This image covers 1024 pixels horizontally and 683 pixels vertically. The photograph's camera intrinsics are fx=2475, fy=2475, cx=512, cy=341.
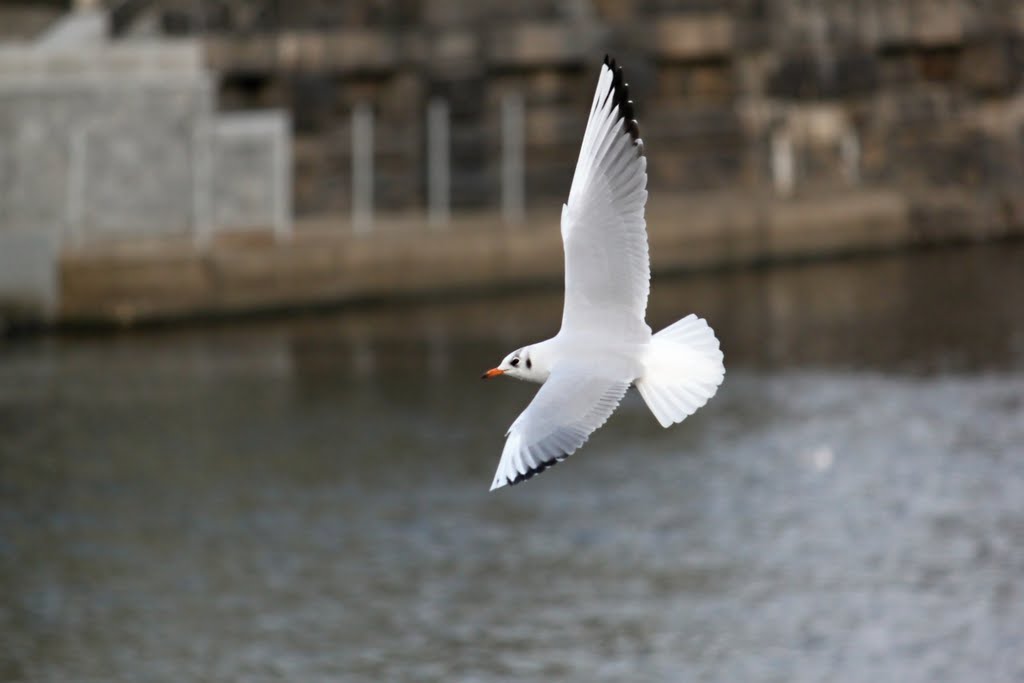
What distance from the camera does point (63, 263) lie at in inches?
1273

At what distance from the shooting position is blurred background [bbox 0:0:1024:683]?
20.4 metres

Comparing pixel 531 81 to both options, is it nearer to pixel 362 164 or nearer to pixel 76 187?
pixel 362 164

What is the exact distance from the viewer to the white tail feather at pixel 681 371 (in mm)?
11617

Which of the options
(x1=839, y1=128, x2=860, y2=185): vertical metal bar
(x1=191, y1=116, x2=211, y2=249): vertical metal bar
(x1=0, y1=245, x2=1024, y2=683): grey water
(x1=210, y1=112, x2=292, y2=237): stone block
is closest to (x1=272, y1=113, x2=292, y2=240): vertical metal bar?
(x1=210, y1=112, x2=292, y2=237): stone block

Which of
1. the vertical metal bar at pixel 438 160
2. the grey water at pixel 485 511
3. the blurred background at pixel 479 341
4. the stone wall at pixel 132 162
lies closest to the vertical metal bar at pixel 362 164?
the blurred background at pixel 479 341

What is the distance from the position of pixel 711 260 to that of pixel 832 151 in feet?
16.9

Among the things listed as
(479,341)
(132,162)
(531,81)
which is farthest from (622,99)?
(531,81)

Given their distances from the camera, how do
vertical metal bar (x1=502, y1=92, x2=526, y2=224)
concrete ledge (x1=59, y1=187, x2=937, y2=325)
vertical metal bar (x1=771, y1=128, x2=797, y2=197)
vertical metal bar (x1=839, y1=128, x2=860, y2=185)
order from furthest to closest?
vertical metal bar (x1=839, y1=128, x2=860, y2=185) < vertical metal bar (x1=771, y1=128, x2=797, y2=197) < vertical metal bar (x1=502, y1=92, x2=526, y2=224) < concrete ledge (x1=59, y1=187, x2=937, y2=325)

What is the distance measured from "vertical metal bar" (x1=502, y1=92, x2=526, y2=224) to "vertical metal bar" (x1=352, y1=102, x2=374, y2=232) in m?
2.07

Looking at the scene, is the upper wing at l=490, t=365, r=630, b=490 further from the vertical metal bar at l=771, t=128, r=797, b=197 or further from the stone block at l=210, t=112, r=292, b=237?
the vertical metal bar at l=771, t=128, r=797, b=197

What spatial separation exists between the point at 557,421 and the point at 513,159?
2754 centimetres

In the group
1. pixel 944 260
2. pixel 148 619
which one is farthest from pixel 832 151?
pixel 148 619

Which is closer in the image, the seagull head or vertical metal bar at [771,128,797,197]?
the seagull head

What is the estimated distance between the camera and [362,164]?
38.3 m
